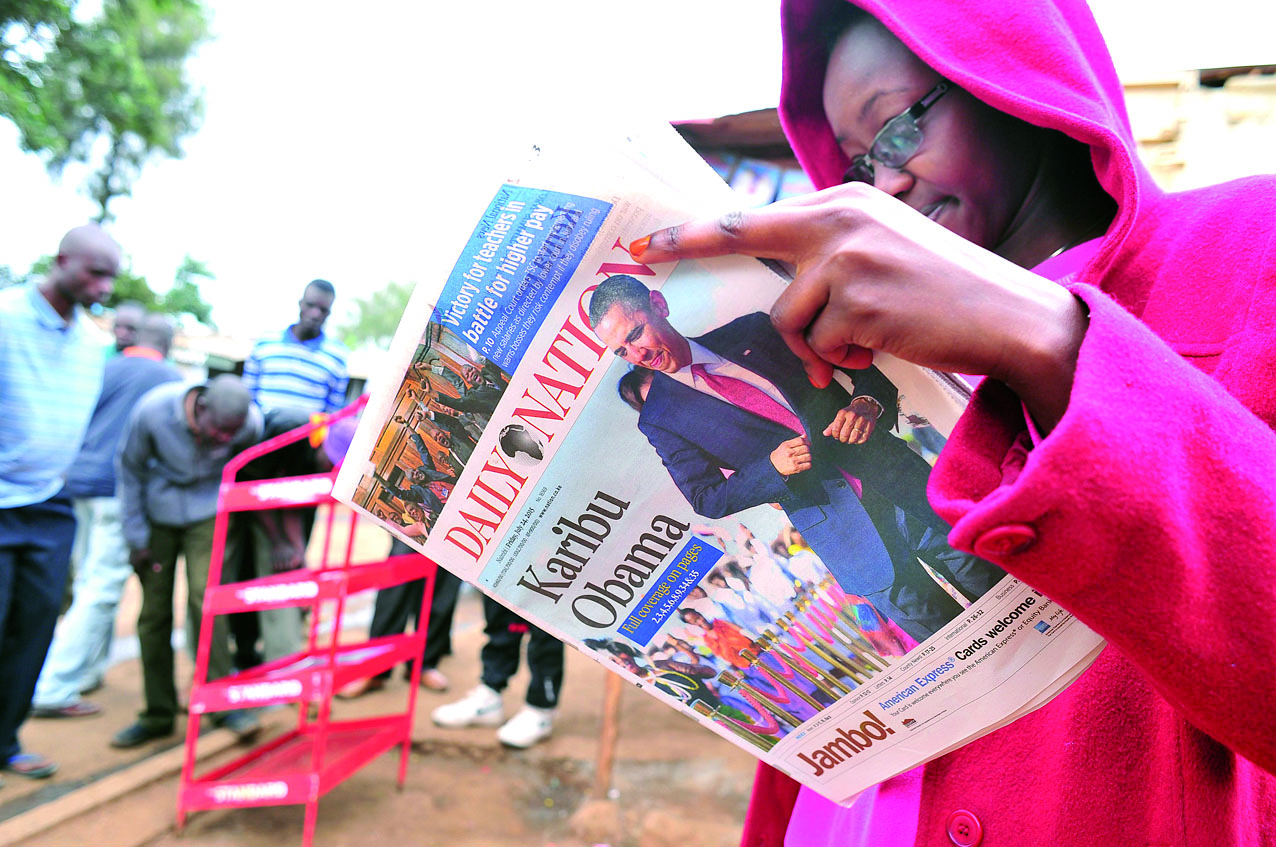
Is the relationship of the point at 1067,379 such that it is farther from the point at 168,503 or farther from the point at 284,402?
the point at 284,402

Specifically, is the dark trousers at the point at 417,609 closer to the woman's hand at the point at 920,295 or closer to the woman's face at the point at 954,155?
the woman's face at the point at 954,155

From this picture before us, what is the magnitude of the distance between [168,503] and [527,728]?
1.84 metres

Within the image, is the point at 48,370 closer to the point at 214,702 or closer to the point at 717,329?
the point at 214,702

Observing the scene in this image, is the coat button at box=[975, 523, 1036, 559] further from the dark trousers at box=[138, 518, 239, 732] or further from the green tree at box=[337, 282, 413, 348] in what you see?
the green tree at box=[337, 282, 413, 348]

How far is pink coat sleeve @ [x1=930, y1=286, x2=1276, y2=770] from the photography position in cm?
40

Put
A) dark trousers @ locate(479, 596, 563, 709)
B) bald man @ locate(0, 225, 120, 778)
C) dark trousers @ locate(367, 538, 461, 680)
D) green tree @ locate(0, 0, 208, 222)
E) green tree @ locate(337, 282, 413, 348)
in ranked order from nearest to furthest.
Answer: bald man @ locate(0, 225, 120, 778) < dark trousers @ locate(479, 596, 563, 709) < dark trousers @ locate(367, 538, 461, 680) < green tree @ locate(0, 0, 208, 222) < green tree @ locate(337, 282, 413, 348)

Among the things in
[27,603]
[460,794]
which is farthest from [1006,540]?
[27,603]

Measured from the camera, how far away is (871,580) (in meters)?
0.60

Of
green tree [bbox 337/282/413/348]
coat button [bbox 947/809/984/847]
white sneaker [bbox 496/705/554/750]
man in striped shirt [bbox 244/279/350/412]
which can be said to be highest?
coat button [bbox 947/809/984/847]

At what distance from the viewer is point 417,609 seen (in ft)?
14.6

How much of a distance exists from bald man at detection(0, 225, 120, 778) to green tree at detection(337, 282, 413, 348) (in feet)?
143

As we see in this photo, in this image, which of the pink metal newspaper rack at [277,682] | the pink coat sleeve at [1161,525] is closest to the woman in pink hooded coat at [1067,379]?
the pink coat sleeve at [1161,525]

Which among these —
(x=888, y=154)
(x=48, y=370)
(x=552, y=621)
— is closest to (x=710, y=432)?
(x=552, y=621)

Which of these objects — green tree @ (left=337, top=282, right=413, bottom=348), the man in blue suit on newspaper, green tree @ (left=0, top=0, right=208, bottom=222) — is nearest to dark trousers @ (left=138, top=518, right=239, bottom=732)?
the man in blue suit on newspaper
